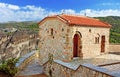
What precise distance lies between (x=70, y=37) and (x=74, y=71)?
3.58 metres

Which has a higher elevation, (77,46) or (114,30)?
(114,30)

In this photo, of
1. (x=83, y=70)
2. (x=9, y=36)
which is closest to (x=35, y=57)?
(x=83, y=70)

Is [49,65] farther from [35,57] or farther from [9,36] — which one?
[9,36]

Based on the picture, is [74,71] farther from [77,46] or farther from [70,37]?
[77,46]

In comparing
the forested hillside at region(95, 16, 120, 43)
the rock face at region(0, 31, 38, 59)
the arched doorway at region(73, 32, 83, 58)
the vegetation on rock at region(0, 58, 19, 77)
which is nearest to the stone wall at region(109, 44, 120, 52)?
the arched doorway at region(73, 32, 83, 58)

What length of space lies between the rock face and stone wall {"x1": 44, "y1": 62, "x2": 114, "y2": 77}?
2321 centimetres

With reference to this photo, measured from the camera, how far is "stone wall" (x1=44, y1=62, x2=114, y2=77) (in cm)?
845

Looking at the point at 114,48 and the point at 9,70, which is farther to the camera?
the point at 114,48

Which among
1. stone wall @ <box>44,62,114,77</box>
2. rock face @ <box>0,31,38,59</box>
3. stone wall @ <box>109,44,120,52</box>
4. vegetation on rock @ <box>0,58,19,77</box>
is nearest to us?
stone wall @ <box>44,62,114,77</box>

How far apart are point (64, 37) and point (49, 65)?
7.20ft

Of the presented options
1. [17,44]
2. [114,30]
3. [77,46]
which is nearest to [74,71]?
[77,46]

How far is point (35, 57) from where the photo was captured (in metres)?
17.8

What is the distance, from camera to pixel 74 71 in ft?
33.6

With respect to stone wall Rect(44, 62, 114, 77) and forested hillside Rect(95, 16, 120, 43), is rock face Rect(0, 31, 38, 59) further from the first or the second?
stone wall Rect(44, 62, 114, 77)
